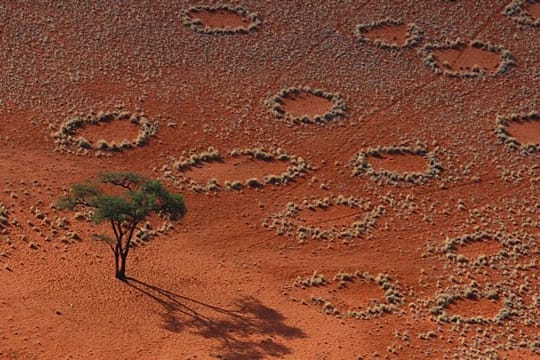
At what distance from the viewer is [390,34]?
4953 centimetres

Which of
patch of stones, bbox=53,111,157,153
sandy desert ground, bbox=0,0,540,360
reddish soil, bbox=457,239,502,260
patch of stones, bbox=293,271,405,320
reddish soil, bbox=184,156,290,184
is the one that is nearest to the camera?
sandy desert ground, bbox=0,0,540,360

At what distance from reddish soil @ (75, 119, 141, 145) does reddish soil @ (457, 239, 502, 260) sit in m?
17.9

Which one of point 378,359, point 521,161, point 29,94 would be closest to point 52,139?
point 29,94

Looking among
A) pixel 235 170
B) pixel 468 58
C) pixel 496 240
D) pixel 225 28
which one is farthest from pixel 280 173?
pixel 468 58

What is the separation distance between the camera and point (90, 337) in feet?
90.1

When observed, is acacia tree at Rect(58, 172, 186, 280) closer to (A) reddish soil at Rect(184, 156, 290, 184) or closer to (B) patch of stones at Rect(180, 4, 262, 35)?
(A) reddish soil at Rect(184, 156, 290, 184)

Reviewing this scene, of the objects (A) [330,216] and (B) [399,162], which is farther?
(B) [399,162]

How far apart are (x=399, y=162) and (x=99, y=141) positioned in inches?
626

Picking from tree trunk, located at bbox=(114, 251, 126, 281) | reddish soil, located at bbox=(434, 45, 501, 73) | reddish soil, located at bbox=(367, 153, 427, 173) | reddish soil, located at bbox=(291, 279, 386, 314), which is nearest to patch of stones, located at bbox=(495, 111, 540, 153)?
reddish soil, located at bbox=(434, 45, 501, 73)

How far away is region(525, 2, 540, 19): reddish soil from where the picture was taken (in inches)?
2062

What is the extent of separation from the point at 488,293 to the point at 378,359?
7.07m

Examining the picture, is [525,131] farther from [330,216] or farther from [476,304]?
[476,304]

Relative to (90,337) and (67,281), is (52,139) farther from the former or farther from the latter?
(90,337)

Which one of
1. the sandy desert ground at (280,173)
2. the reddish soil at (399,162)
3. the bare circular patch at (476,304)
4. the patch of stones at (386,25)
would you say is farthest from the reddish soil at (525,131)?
the bare circular patch at (476,304)
